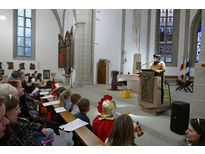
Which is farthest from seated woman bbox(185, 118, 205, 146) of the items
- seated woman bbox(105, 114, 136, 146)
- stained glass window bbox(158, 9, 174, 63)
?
stained glass window bbox(158, 9, 174, 63)

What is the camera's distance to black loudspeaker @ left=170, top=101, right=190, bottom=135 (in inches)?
119

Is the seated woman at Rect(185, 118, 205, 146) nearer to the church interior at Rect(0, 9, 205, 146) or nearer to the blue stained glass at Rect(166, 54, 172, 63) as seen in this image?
the church interior at Rect(0, 9, 205, 146)

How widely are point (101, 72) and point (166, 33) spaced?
676 centimetres

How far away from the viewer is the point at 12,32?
13289 mm

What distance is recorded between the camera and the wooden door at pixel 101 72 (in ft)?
36.2

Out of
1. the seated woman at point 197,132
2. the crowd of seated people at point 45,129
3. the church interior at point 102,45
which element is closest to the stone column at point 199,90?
the crowd of seated people at point 45,129

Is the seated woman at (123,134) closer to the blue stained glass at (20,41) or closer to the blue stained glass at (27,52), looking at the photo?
the blue stained glass at (27,52)

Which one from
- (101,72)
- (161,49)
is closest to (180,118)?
(101,72)

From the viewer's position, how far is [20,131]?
180 centimetres

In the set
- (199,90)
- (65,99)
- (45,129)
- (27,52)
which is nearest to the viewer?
(45,129)

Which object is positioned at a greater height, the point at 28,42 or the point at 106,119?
the point at 28,42

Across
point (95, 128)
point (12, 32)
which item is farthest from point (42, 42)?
point (95, 128)

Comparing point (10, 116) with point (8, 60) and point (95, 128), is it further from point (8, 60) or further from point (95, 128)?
point (8, 60)

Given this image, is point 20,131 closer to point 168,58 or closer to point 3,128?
point 3,128
